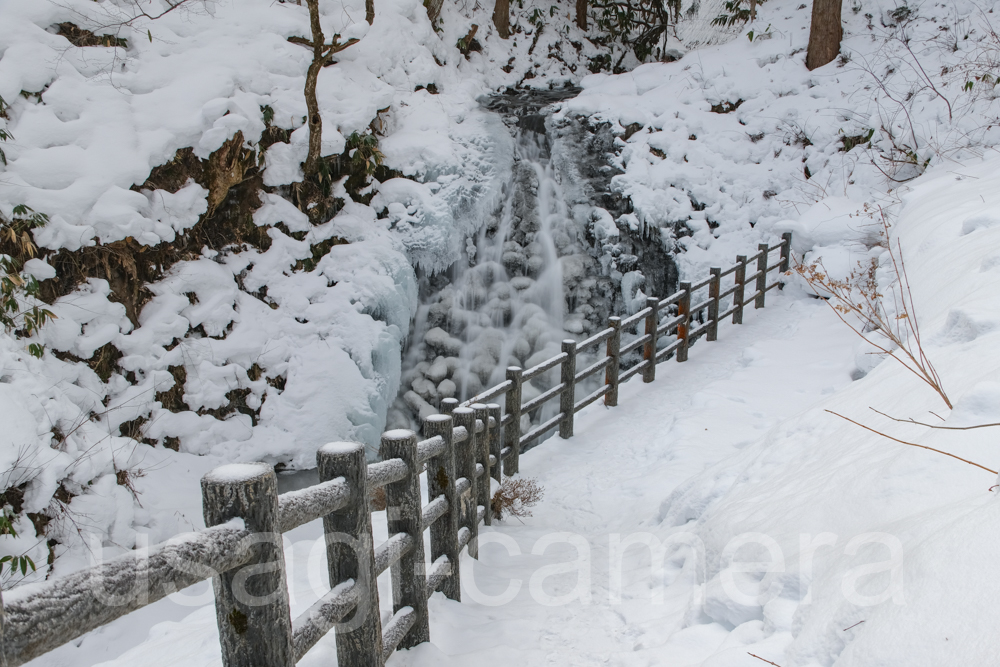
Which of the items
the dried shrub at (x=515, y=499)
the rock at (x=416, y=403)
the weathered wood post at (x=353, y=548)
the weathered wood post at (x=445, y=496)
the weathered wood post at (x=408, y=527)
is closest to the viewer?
the weathered wood post at (x=353, y=548)

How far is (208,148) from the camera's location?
7.27 metres

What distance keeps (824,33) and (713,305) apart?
6.84m

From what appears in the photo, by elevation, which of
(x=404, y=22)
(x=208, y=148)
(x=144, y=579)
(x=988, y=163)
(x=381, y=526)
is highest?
(x=404, y=22)

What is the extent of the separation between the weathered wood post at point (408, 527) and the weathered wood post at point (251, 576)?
102 centimetres

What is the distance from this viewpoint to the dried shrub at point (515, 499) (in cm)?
480

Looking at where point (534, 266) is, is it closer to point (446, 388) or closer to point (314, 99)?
point (446, 388)

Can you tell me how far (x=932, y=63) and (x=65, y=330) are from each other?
1362cm

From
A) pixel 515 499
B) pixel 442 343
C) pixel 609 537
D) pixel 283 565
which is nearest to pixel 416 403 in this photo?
pixel 442 343

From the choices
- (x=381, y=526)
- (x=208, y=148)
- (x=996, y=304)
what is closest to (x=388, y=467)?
(x=381, y=526)

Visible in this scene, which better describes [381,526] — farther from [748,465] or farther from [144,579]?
[144,579]

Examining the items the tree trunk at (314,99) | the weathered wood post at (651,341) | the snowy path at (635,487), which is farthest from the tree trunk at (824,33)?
the tree trunk at (314,99)

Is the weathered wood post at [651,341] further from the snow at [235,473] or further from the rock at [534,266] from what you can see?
the snow at [235,473]

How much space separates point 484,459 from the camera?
4.41 m

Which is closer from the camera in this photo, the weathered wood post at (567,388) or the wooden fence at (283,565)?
the wooden fence at (283,565)
